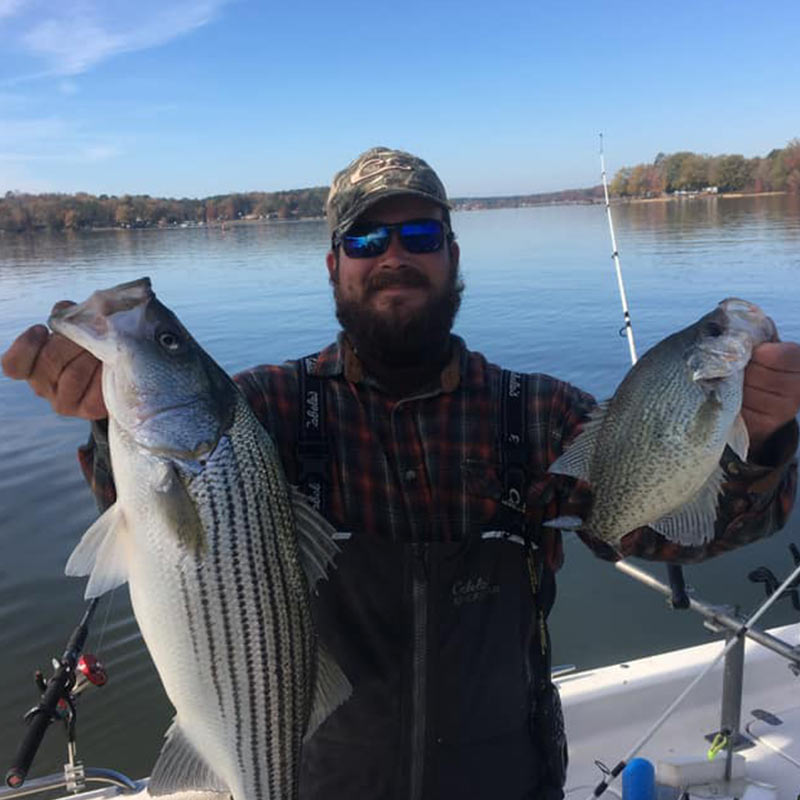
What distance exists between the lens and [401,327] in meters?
2.68

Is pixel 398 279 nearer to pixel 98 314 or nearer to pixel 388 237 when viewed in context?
pixel 388 237

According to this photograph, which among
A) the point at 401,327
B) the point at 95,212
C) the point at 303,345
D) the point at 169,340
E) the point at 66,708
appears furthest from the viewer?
the point at 95,212

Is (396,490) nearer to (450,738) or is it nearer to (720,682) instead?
(450,738)

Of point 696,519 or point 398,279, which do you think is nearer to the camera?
point 696,519

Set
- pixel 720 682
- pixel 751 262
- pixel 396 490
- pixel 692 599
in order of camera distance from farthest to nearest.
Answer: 1. pixel 751 262
2. pixel 720 682
3. pixel 692 599
4. pixel 396 490

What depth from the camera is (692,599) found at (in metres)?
3.63

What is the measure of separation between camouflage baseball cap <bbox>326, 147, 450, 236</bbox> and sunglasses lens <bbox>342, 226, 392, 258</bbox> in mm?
53

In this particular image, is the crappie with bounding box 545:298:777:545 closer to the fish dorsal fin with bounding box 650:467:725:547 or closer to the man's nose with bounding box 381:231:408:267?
the fish dorsal fin with bounding box 650:467:725:547

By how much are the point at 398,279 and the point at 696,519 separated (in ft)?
4.35

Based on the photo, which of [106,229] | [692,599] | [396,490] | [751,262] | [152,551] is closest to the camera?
[152,551]

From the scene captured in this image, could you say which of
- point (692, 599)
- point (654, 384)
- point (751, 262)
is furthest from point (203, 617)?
point (751, 262)

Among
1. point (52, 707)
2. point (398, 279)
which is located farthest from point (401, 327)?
point (52, 707)

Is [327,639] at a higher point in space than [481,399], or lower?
lower

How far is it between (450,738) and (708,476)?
117 cm
